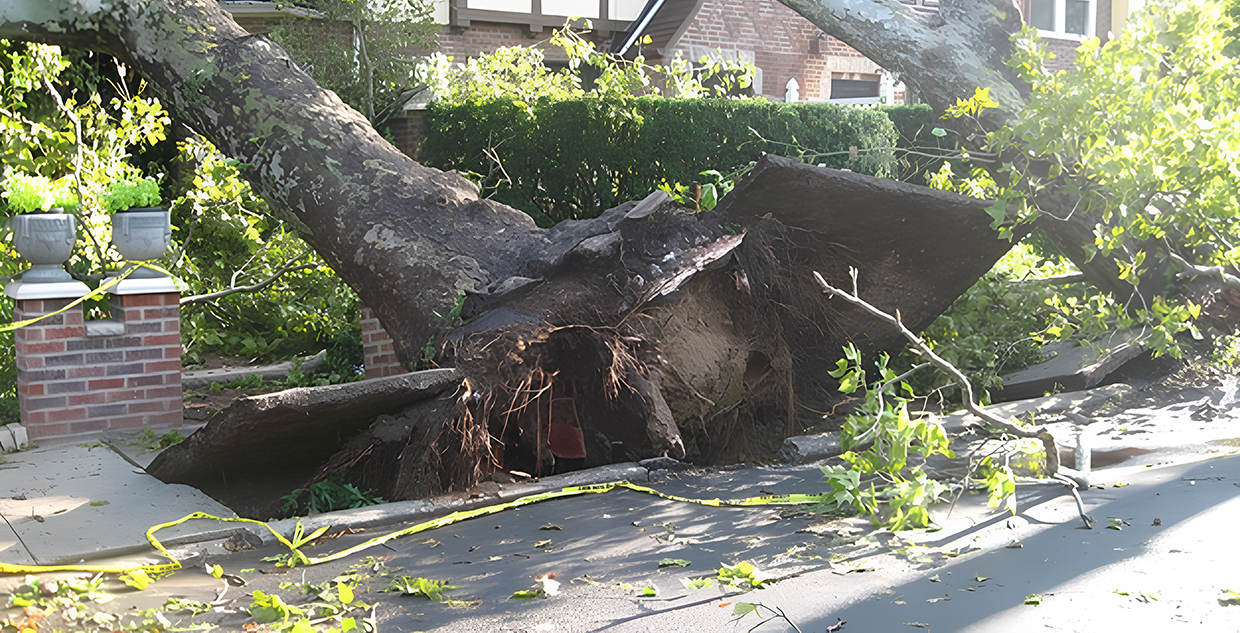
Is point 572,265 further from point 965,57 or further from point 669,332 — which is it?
point 965,57

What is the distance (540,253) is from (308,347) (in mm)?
3604

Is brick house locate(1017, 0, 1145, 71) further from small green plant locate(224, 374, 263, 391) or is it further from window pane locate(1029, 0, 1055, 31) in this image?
small green plant locate(224, 374, 263, 391)

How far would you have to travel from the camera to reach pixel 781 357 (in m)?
5.11

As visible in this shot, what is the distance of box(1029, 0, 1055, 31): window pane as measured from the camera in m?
18.4

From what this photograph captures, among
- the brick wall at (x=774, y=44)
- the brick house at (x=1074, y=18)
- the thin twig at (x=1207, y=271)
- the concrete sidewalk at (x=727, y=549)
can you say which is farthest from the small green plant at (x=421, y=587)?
the brick house at (x=1074, y=18)

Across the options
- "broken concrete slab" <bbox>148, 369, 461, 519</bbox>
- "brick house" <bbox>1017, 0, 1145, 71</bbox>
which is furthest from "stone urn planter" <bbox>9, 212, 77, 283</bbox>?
"brick house" <bbox>1017, 0, 1145, 71</bbox>

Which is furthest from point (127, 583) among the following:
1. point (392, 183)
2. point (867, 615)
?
point (392, 183)

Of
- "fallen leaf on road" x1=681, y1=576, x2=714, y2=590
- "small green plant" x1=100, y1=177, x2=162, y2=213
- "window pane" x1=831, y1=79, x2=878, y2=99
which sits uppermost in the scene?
"window pane" x1=831, y1=79, x2=878, y2=99

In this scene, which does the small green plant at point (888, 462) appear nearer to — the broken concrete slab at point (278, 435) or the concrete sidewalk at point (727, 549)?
the concrete sidewalk at point (727, 549)

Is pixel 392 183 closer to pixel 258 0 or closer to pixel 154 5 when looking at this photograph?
pixel 154 5

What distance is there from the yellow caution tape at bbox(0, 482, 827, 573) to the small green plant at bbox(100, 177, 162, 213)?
231 centimetres

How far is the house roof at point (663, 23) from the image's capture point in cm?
1591

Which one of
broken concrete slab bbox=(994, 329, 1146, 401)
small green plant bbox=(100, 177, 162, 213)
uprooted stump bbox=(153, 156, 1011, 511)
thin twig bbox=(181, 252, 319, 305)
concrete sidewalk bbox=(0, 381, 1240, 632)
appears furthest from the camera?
thin twig bbox=(181, 252, 319, 305)

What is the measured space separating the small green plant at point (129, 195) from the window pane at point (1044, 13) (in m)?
18.0
